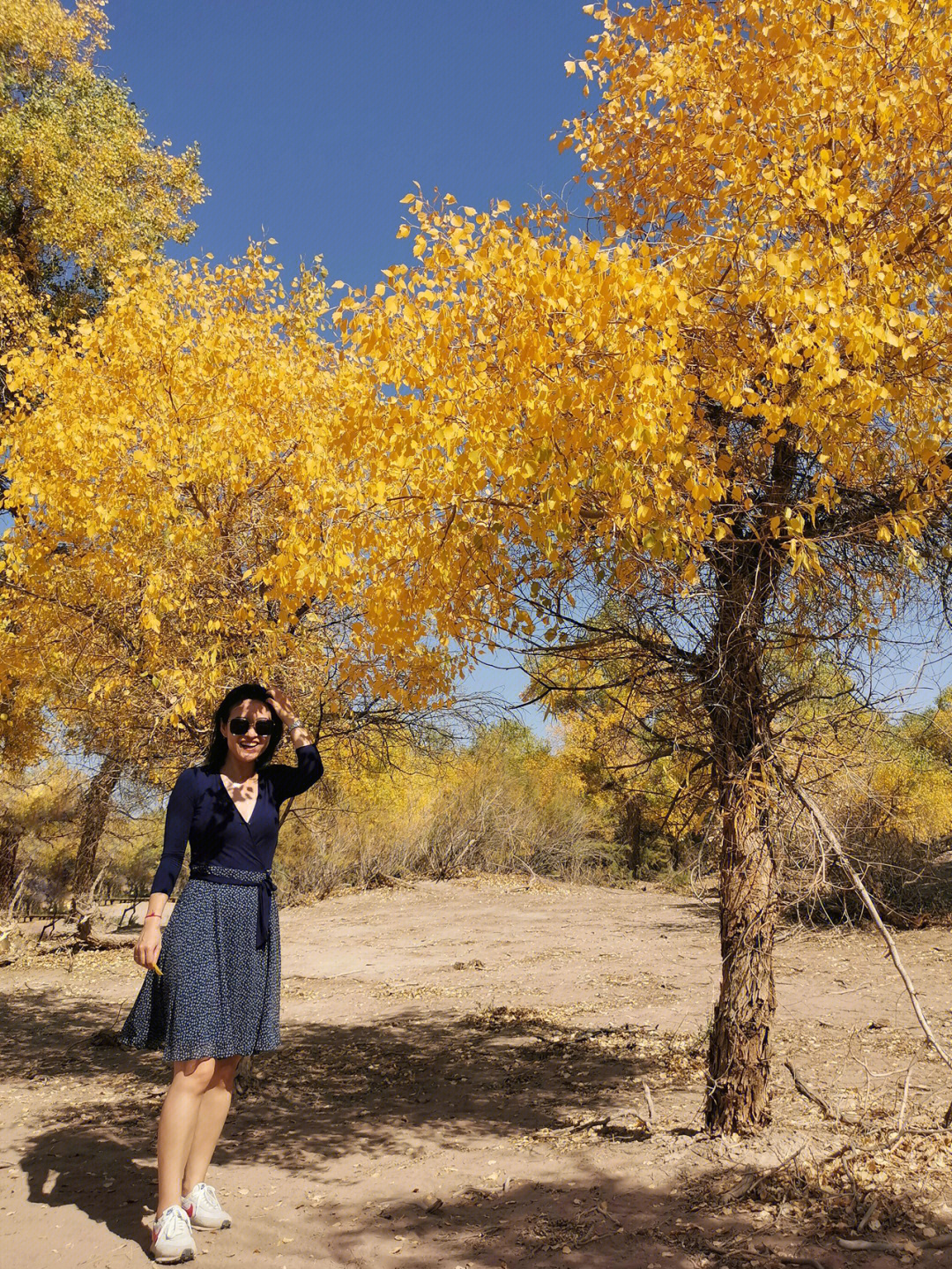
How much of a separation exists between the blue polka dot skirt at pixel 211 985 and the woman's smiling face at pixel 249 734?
1.41 ft

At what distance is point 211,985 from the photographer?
3.15 metres

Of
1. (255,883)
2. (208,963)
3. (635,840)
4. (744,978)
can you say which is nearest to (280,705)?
(255,883)

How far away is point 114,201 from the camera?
13.4m

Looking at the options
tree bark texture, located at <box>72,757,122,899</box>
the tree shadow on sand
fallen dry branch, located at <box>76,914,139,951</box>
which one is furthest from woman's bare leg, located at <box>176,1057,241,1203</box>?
fallen dry branch, located at <box>76,914,139,951</box>

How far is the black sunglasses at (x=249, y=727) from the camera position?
3461mm

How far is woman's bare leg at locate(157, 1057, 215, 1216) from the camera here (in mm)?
3004

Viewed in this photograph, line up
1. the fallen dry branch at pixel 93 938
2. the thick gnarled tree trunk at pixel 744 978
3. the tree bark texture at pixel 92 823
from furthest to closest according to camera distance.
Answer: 1. the fallen dry branch at pixel 93 938
2. the tree bark texture at pixel 92 823
3. the thick gnarled tree trunk at pixel 744 978

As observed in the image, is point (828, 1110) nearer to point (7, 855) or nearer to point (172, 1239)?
point (172, 1239)

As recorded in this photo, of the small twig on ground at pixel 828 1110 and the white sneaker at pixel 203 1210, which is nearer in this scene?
the white sneaker at pixel 203 1210

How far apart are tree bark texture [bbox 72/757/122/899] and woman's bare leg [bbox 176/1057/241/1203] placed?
669cm

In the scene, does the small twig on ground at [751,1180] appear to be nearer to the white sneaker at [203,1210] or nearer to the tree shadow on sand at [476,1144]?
the tree shadow on sand at [476,1144]

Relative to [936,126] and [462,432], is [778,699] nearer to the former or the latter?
[462,432]

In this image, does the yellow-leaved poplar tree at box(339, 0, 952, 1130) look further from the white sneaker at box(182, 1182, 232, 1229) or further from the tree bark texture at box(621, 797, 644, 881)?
the tree bark texture at box(621, 797, 644, 881)

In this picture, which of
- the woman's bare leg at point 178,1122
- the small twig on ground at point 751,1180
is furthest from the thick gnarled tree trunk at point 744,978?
the woman's bare leg at point 178,1122
